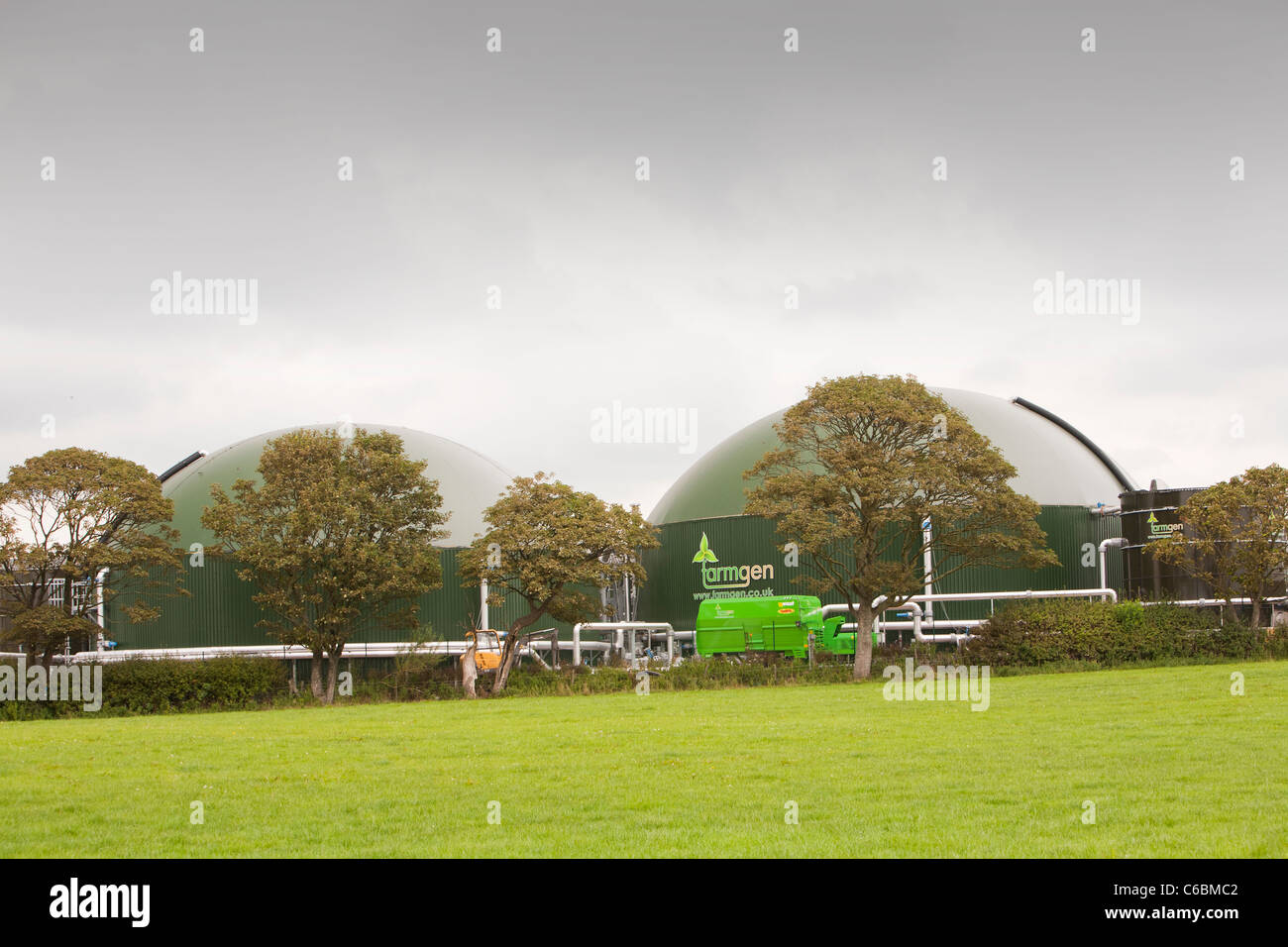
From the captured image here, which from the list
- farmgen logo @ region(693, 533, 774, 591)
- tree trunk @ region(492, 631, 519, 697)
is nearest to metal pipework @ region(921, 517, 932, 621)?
farmgen logo @ region(693, 533, 774, 591)

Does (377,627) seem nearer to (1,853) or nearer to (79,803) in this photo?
(79,803)

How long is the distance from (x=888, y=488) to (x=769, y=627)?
941 cm

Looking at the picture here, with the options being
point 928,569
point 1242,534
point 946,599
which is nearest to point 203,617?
point 928,569

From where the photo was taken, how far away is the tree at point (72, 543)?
3938 centimetres

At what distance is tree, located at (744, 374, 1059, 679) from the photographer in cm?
3912

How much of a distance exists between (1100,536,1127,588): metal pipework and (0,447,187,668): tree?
36504 mm

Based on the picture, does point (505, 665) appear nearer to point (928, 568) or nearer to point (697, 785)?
point (928, 568)

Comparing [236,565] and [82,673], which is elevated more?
[236,565]

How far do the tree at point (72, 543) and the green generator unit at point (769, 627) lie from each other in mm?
20156

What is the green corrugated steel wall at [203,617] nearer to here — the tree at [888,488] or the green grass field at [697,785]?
the tree at [888,488]

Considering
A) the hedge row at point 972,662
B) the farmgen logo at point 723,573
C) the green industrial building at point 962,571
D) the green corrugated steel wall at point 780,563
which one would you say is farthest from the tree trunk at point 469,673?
the farmgen logo at point 723,573
